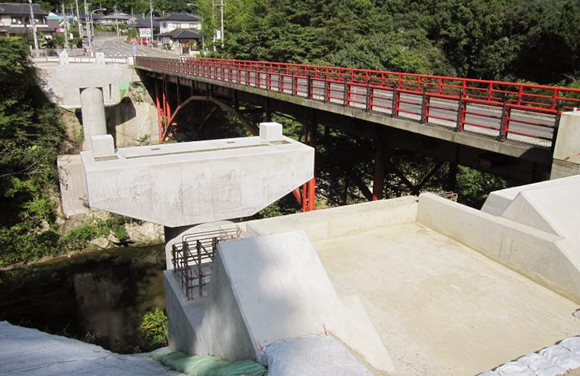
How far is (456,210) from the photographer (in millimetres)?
7402

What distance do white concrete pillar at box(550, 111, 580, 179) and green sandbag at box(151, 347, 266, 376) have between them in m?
6.11

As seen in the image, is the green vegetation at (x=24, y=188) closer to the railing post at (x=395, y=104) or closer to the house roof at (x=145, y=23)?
the railing post at (x=395, y=104)

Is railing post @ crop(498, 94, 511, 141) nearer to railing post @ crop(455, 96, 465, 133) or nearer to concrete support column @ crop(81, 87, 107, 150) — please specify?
railing post @ crop(455, 96, 465, 133)

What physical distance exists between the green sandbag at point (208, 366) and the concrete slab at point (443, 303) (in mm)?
1591

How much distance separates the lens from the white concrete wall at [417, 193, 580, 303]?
5777 millimetres

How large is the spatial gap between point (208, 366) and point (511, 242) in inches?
167

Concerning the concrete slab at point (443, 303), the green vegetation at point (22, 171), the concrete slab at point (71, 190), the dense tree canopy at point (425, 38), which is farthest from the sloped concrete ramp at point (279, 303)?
the dense tree canopy at point (425, 38)

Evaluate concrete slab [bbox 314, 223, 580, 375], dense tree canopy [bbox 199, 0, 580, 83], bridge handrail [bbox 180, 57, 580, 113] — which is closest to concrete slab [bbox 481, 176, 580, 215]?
concrete slab [bbox 314, 223, 580, 375]

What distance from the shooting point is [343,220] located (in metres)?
7.63

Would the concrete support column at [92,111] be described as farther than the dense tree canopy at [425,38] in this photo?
No

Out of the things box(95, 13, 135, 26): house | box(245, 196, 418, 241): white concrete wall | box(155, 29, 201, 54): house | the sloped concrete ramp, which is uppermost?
box(95, 13, 135, 26): house

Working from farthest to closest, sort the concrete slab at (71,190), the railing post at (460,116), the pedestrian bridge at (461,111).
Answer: the concrete slab at (71,190)
the railing post at (460,116)
the pedestrian bridge at (461,111)

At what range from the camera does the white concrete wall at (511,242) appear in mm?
5777

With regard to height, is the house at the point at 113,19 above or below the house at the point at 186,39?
above
